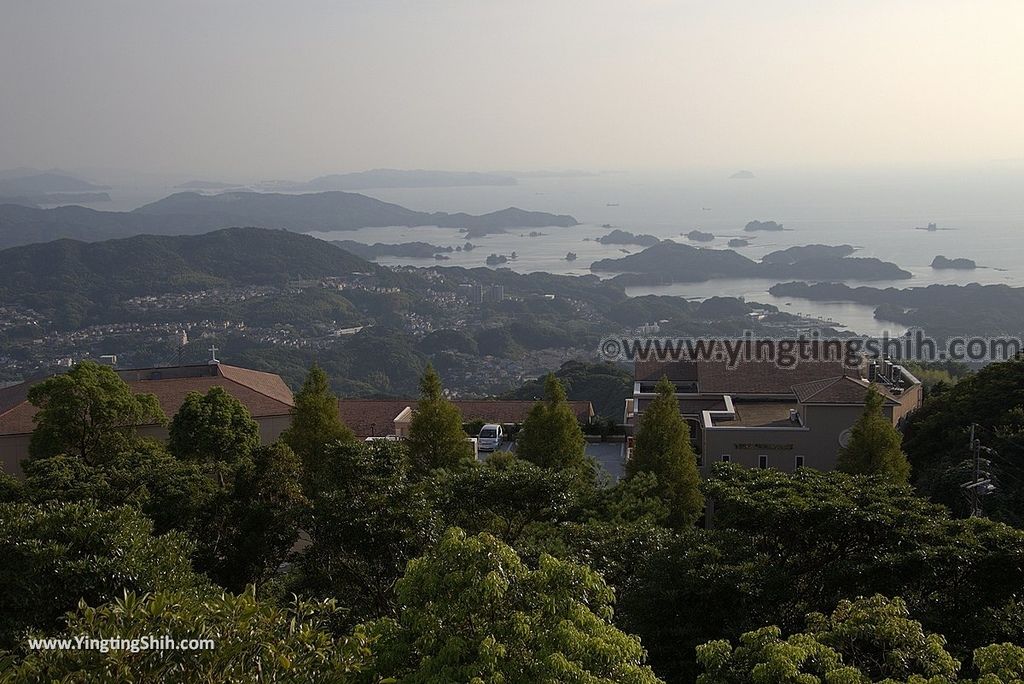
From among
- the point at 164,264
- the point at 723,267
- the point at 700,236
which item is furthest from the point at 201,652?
the point at 700,236

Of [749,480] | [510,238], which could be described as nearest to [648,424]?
[749,480]

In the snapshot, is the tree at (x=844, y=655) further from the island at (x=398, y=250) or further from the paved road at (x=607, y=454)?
the island at (x=398, y=250)

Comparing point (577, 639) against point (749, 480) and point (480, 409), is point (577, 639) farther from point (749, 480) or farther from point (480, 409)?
point (480, 409)

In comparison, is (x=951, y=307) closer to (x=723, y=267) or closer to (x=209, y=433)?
(x=723, y=267)

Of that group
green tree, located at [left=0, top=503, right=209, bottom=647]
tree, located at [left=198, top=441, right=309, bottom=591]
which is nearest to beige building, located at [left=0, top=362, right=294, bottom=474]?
tree, located at [left=198, top=441, right=309, bottom=591]

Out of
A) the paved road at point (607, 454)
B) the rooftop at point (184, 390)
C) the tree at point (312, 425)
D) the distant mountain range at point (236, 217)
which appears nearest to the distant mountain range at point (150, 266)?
the distant mountain range at point (236, 217)

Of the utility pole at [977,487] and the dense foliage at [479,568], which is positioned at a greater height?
the dense foliage at [479,568]

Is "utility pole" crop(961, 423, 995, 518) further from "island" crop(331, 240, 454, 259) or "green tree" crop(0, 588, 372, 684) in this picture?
"island" crop(331, 240, 454, 259)
